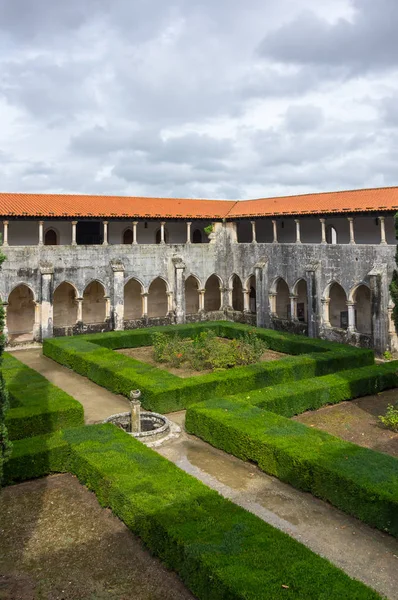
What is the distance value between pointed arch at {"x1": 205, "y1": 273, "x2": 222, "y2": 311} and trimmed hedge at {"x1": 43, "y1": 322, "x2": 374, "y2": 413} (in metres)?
9.89

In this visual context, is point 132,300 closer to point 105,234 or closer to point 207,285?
point 207,285

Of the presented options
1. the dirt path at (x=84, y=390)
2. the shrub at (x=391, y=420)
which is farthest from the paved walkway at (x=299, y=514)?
the shrub at (x=391, y=420)

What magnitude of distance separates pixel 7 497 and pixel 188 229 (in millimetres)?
20961

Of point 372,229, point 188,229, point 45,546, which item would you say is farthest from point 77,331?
point 45,546

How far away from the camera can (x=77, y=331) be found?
85.9 feet

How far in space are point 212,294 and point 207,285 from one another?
71cm

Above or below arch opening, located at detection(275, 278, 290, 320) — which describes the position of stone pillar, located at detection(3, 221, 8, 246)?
above

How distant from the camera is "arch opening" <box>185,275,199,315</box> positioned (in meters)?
33.8

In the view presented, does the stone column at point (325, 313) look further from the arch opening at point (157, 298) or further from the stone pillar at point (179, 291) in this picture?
the arch opening at point (157, 298)

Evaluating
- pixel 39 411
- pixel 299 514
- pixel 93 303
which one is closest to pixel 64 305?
pixel 93 303

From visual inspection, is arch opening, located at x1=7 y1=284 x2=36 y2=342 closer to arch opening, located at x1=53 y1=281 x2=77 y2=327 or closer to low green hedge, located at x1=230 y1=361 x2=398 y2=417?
arch opening, located at x1=53 y1=281 x2=77 y2=327

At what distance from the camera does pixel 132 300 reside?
31.7 m

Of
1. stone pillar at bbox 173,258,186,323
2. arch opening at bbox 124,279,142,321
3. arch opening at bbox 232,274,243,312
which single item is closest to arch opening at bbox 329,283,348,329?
arch opening at bbox 232,274,243,312

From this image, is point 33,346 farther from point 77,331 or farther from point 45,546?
point 45,546
